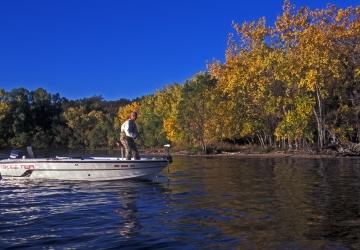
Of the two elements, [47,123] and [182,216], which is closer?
[182,216]

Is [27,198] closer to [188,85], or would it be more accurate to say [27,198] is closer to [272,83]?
[272,83]

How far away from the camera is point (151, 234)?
1202 centimetres

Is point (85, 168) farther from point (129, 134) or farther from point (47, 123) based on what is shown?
point (47, 123)

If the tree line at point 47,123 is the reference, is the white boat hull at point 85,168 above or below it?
below

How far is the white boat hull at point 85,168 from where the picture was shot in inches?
941

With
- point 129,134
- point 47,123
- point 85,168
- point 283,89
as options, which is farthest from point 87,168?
point 47,123

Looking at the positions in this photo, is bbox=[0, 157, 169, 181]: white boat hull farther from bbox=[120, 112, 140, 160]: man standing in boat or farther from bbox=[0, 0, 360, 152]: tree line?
bbox=[0, 0, 360, 152]: tree line

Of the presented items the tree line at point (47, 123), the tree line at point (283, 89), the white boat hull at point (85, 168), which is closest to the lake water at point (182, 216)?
the white boat hull at point (85, 168)

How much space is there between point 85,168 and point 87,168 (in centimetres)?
11

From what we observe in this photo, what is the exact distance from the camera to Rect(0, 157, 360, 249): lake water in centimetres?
1120

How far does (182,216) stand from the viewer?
1435cm

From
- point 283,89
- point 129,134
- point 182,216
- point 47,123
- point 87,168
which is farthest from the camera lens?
point 47,123

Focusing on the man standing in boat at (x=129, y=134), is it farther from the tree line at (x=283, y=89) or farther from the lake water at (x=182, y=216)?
the tree line at (x=283, y=89)

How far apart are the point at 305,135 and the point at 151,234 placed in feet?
162
